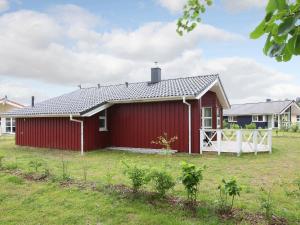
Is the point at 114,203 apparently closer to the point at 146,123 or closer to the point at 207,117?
the point at 146,123

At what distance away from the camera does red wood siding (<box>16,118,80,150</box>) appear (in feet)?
50.4

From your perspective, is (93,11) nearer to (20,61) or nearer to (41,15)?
(41,15)

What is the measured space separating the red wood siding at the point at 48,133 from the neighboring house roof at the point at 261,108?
29422mm

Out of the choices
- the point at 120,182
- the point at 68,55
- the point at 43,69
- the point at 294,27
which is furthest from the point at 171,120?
the point at 43,69

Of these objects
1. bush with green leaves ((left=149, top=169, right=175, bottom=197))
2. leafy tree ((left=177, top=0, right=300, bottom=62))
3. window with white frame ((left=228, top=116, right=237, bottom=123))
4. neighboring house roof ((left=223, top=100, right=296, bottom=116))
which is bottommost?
bush with green leaves ((left=149, top=169, right=175, bottom=197))

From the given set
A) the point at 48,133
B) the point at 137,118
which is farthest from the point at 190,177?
the point at 48,133

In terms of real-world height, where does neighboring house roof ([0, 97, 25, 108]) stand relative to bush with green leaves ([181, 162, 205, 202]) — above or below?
above

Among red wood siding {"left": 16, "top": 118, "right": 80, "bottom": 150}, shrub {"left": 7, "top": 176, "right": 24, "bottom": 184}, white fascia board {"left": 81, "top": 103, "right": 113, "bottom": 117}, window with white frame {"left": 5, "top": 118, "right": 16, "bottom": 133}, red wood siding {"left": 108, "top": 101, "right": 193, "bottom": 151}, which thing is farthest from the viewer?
window with white frame {"left": 5, "top": 118, "right": 16, "bottom": 133}

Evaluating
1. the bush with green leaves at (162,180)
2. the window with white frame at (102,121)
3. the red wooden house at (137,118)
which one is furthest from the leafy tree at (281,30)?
the window with white frame at (102,121)

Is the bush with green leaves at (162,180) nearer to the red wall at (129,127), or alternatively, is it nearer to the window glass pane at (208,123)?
the red wall at (129,127)

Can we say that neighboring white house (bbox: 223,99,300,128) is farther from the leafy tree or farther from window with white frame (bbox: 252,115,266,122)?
the leafy tree

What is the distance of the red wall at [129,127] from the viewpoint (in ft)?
45.1

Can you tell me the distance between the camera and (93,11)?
862 centimetres

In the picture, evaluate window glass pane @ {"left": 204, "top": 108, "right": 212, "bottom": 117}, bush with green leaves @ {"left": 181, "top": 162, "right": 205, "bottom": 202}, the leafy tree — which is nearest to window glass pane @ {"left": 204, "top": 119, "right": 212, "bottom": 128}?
window glass pane @ {"left": 204, "top": 108, "right": 212, "bottom": 117}
